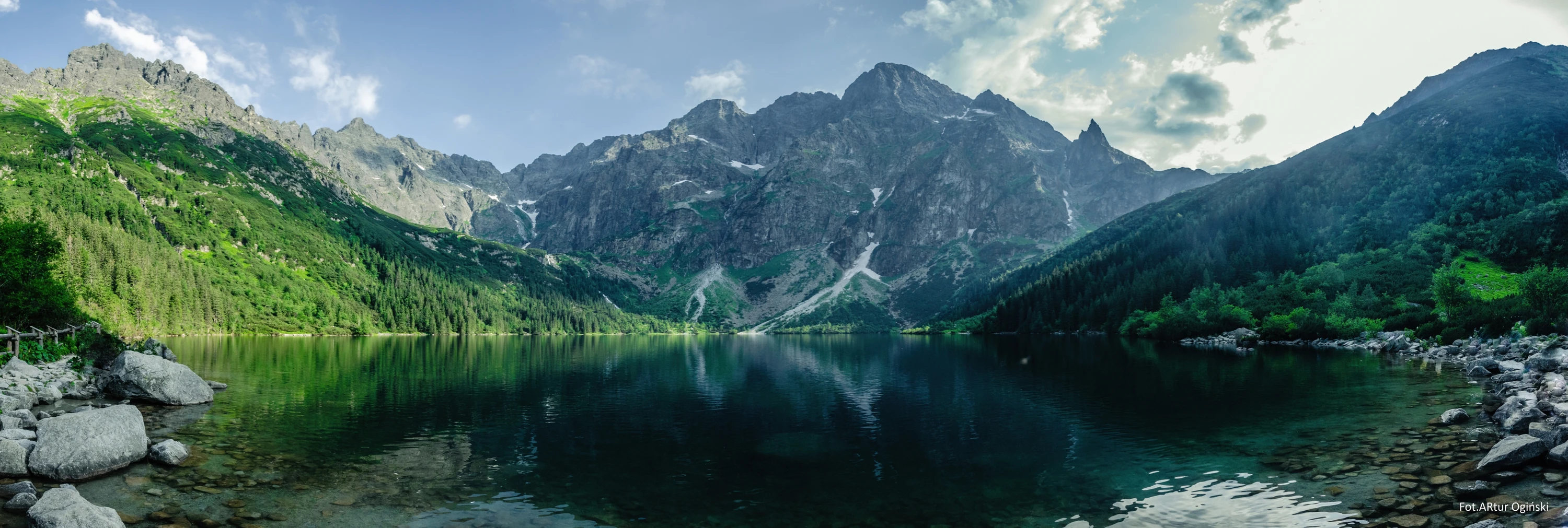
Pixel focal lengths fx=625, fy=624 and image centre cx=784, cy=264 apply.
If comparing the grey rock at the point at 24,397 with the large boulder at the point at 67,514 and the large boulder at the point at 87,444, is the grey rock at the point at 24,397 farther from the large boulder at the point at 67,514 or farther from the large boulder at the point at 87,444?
Result: the large boulder at the point at 67,514

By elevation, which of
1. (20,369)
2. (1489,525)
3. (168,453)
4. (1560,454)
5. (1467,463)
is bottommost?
(1467,463)

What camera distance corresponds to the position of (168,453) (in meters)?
27.2

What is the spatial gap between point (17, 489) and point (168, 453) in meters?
5.86

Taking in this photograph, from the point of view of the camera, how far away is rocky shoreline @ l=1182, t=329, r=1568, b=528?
58.7 ft

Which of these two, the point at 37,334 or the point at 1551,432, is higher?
the point at 37,334

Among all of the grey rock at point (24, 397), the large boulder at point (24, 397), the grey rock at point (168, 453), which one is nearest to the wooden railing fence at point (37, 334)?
the grey rock at point (24, 397)

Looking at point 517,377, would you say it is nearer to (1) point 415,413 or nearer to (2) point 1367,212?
(1) point 415,413

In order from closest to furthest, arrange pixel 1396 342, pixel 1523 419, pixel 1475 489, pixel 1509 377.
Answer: pixel 1475 489, pixel 1523 419, pixel 1509 377, pixel 1396 342

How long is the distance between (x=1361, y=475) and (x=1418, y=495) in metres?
3.50

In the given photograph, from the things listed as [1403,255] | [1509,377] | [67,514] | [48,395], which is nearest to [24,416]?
[48,395]

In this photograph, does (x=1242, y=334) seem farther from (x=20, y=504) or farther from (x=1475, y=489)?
(x=20, y=504)

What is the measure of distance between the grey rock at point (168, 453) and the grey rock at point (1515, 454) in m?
50.6

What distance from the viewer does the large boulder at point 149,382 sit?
141 feet

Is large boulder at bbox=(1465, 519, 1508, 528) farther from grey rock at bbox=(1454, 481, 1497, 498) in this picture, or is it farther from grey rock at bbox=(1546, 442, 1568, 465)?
grey rock at bbox=(1546, 442, 1568, 465)
